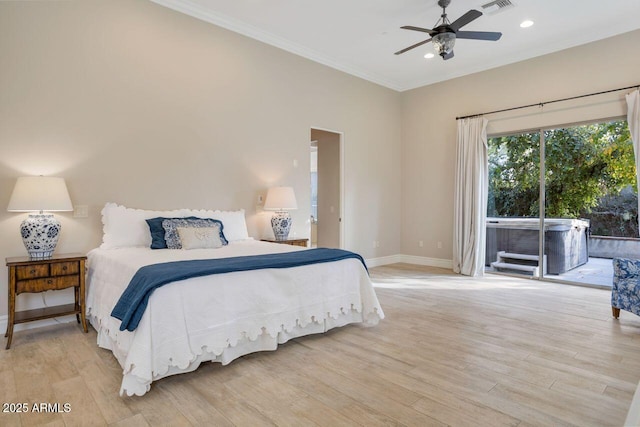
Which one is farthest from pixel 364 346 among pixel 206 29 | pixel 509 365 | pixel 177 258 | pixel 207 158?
pixel 206 29

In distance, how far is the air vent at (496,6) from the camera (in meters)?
4.05

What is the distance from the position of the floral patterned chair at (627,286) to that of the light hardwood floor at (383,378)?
0.19 m

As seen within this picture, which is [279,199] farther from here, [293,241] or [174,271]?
[174,271]

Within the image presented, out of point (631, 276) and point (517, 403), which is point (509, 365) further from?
point (631, 276)

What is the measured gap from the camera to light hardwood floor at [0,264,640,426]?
1.96 metres

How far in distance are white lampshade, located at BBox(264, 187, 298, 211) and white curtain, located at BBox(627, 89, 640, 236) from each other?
4.26m

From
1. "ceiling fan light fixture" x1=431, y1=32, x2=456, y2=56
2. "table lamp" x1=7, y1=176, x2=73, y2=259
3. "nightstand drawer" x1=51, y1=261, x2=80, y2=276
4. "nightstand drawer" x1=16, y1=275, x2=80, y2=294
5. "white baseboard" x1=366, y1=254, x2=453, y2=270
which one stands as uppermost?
"ceiling fan light fixture" x1=431, y1=32, x2=456, y2=56

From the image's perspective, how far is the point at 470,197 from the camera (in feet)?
19.7

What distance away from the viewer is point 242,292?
104 inches

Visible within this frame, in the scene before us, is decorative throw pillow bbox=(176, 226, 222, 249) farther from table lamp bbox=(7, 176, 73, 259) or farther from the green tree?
the green tree

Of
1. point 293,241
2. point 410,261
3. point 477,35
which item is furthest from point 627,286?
point 410,261

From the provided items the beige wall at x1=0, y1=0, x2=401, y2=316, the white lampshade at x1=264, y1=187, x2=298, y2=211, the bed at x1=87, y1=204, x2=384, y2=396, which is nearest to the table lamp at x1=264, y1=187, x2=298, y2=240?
the white lampshade at x1=264, y1=187, x2=298, y2=211

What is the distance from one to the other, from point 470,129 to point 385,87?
1763mm

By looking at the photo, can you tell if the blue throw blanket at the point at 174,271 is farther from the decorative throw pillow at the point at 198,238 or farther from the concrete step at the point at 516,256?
the concrete step at the point at 516,256
